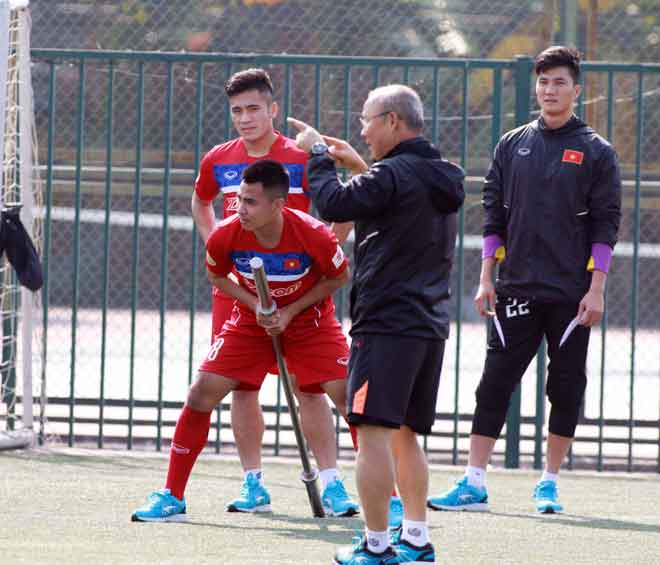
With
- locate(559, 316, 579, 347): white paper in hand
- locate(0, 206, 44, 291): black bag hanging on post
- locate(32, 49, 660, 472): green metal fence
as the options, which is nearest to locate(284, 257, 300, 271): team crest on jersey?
locate(559, 316, 579, 347): white paper in hand

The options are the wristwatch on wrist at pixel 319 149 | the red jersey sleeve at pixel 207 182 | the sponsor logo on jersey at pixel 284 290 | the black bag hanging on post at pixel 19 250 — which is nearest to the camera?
the wristwatch on wrist at pixel 319 149

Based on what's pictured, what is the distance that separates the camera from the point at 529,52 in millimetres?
8930

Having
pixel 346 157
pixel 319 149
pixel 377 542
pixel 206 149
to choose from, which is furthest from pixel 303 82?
→ pixel 377 542

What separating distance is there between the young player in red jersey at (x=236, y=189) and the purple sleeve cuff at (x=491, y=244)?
0.66m

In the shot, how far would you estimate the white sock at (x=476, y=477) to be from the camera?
6332 millimetres

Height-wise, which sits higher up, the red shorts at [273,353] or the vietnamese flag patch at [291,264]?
the vietnamese flag patch at [291,264]

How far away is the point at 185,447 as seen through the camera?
5789 millimetres

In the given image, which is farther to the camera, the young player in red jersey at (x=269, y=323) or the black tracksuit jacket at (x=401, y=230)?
the young player in red jersey at (x=269, y=323)

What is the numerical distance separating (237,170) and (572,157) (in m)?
1.32

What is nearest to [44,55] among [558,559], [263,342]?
[263,342]

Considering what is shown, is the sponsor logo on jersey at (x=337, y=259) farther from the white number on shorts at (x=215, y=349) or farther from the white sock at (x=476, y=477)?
the white sock at (x=476, y=477)

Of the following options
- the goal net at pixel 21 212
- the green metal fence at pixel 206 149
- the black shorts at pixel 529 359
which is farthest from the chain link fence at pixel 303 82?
the black shorts at pixel 529 359

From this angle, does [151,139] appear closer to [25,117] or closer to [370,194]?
[25,117]

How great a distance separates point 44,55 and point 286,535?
134 inches
